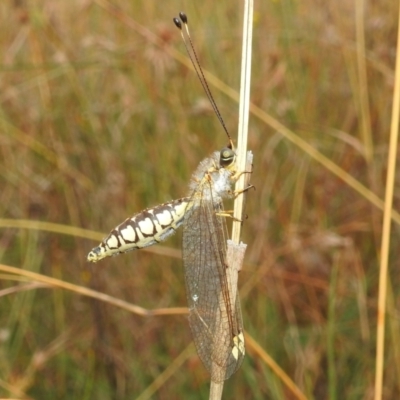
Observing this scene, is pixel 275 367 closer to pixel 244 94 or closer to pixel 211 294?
pixel 211 294

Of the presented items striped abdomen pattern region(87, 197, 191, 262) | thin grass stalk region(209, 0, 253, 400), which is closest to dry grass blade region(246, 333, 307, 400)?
thin grass stalk region(209, 0, 253, 400)

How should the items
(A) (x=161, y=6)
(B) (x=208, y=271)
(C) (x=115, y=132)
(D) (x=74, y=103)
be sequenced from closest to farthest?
(B) (x=208, y=271) → (C) (x=115, y=132) → (D) (x=74, y=103) → (A) (x=161, y=6)

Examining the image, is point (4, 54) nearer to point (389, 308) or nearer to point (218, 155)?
point (218, 155)

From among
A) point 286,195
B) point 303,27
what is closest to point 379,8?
point 303,27

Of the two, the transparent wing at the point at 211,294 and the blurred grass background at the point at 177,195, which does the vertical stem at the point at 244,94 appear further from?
the blurred grass background at the point at 177,195

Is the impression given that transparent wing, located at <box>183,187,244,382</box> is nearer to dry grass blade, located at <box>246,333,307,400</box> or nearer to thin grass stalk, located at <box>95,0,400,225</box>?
dry grass blade, located at <box>246,333,307,400</box>

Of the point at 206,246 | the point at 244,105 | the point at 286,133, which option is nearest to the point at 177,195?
the point at 286,133

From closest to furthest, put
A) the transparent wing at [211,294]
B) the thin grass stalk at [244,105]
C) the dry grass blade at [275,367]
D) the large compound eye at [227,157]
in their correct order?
the thin grass stalk at [244,105] < the transparent wing at [211,294] < the dry grass blade at [275,367] < the large compound eye at [227,157]

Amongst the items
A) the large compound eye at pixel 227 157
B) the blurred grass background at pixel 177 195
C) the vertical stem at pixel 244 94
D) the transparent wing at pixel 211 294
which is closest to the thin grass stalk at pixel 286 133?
the blurred grass background at pixel 177 195
